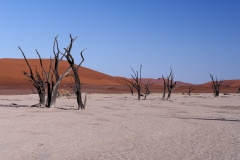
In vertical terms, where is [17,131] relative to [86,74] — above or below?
below

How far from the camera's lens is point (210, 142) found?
23.9ft

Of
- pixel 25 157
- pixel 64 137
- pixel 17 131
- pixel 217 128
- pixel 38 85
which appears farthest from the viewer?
pixel 38 85

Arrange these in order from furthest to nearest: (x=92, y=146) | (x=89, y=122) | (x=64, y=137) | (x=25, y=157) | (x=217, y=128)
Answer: (x=89, y=122), (x=217, y=128), (x=64, y=137), (x=92, y=146), (x=25, y=157)

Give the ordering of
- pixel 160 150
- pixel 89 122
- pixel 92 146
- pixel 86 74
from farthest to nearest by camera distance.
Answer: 1. pixel 86 74
2. pixel 89 122
3. pixel 92 146
4. pixel 160 150

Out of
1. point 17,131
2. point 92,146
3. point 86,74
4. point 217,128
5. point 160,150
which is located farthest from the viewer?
point 86,74

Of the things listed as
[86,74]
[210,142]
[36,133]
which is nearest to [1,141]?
[36,133]

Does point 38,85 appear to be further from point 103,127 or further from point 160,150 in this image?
point 160,150

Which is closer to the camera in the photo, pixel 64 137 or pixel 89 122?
pixel 64 137

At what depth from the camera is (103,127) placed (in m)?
9.62

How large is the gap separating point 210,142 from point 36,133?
4.12m

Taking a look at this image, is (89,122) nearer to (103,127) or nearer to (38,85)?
(103,127)

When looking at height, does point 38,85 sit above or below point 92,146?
above

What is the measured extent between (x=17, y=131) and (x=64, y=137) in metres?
1.44

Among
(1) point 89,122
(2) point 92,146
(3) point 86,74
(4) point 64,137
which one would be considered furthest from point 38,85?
(3) point 86,74
